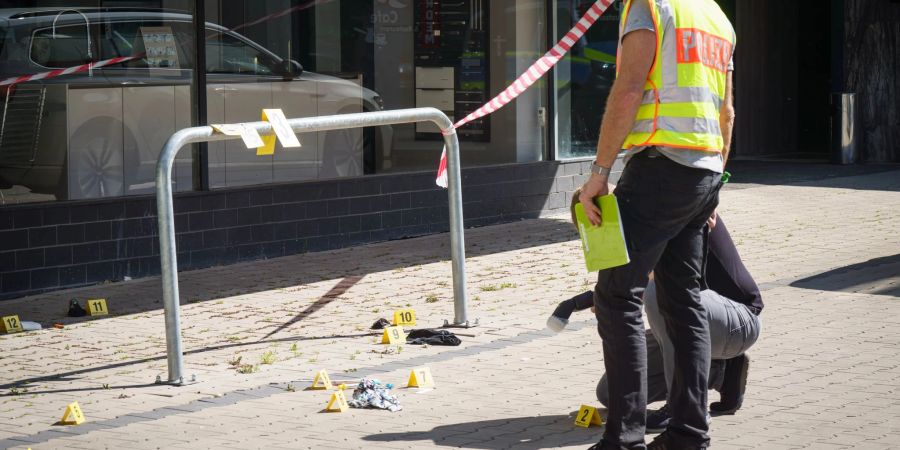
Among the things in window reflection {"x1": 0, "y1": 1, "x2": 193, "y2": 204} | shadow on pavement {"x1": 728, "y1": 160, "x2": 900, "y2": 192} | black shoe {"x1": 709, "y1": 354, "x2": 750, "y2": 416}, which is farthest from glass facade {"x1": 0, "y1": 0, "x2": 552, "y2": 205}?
black shoe {"x1": 709, "y1": 354, "x2": 750, "y2": 416}

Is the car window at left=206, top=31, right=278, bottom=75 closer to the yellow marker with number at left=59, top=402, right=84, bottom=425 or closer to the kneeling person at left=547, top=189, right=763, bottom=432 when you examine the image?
the yellow marker with number at left=59, top=402, right=84, bottom=425

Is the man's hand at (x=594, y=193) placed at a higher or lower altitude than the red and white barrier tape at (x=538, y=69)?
lower

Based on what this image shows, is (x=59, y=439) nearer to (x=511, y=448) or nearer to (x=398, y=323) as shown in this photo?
(x=511, y=448)

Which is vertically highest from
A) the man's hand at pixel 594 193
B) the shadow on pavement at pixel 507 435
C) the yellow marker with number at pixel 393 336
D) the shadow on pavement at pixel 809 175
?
the man's hand at pixel 594 193

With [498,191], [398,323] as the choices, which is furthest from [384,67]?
[398,323]

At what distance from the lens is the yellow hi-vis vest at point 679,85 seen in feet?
16.7

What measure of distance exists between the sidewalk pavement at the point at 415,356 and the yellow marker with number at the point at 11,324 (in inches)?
6.1

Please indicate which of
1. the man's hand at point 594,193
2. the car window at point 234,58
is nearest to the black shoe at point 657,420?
the man's hand at point 594,193

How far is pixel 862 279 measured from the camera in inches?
380

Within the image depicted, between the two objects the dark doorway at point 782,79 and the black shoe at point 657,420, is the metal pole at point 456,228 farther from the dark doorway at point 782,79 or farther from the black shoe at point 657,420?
the dark doorway at point 782,79

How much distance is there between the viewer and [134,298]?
9.17 metres

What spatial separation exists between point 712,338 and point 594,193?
1.02m

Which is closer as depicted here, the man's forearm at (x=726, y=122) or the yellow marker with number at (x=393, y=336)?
the man's forearm at (x=726, y=122)

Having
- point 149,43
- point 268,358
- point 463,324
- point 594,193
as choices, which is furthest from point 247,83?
point 594,193
